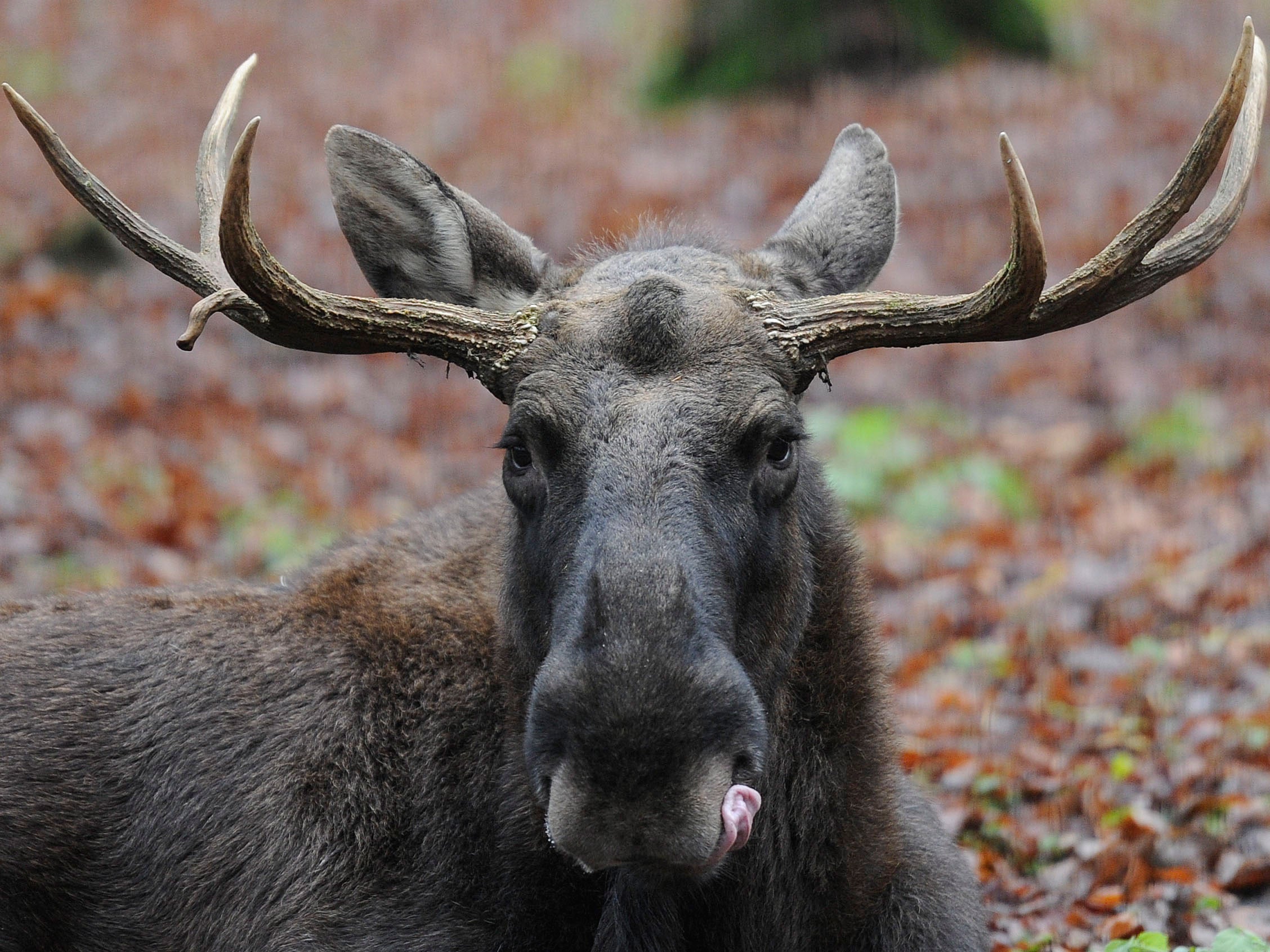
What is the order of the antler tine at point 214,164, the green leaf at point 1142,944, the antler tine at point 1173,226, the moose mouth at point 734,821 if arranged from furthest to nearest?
the antler tine at point 214,164, the green leaf at point 1142,944, the antler tine at point 1173,226, the moose mouth at point 734,821

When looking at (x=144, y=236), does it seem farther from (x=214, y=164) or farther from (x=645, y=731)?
(x=645, y=731)

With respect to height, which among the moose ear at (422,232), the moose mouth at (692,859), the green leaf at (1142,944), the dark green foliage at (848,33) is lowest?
the green leaf at (1142,944)

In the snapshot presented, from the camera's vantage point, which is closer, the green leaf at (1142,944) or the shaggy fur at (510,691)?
the shaggy fur at (510,691)

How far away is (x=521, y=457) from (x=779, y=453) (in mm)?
861

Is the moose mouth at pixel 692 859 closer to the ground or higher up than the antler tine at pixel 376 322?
closer to the ground

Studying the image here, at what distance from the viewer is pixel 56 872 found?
554 cm

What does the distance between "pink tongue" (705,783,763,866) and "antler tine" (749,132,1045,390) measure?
4.94 feet

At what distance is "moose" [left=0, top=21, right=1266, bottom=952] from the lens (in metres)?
4.46

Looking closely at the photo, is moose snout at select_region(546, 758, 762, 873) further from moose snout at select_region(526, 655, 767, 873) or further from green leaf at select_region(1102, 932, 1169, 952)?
green leaf at select_region(1102, 932, 1169, 952)

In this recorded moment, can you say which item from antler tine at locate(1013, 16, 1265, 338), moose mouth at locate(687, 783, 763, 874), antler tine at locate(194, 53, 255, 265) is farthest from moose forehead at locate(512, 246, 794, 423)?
antler tine at locate(194, 53, 255, 265)

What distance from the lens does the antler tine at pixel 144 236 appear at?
5.11 m

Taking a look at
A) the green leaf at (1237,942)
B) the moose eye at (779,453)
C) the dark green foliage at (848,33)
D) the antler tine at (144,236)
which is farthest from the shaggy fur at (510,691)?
the dark green foliage at (848,33)

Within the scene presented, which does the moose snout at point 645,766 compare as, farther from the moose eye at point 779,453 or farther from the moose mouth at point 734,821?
the moose eye at point 779,453

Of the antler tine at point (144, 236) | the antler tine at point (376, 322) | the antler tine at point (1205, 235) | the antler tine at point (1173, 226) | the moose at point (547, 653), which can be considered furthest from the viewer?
the antler tine at point (144, 236)
